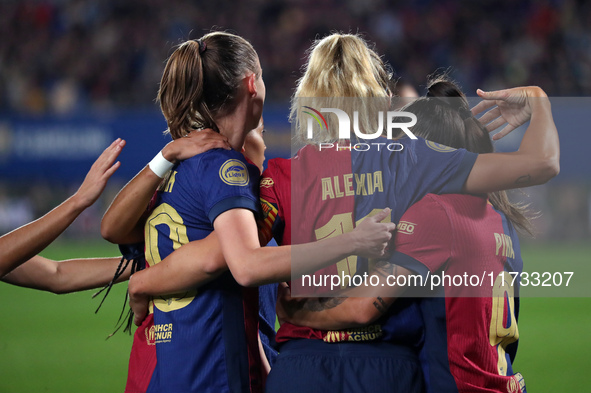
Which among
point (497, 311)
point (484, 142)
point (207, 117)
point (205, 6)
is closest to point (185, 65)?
point (207, 117)

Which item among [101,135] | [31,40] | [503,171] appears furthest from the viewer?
[31,40]

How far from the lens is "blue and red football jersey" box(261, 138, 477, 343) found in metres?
2.02

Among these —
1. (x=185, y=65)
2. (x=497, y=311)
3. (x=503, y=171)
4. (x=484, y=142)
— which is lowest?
(x=497, y=311)

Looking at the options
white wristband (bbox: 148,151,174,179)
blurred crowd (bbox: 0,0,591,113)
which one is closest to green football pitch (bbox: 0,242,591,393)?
white wristband (bbox: 148,151,174,179)

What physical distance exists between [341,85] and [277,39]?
46.0 feet

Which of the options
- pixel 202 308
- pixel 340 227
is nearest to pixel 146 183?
pixel 202 308

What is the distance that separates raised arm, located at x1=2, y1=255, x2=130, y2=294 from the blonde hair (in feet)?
3.57

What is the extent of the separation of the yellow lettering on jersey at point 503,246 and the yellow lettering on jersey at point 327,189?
568mm

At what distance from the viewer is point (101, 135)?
39.6 feet

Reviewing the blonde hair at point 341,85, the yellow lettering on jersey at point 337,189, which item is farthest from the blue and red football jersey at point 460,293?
the blonde hair at point 341,85

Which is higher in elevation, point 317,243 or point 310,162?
point 310,162

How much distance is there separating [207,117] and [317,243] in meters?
0.66

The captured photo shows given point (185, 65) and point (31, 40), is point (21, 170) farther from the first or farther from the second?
point (185, 65)

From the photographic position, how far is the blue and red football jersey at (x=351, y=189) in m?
2.02
